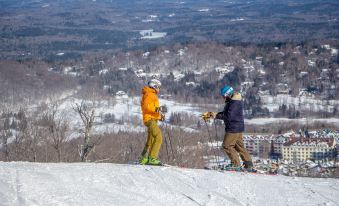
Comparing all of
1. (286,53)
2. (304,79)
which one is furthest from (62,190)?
(286,53)

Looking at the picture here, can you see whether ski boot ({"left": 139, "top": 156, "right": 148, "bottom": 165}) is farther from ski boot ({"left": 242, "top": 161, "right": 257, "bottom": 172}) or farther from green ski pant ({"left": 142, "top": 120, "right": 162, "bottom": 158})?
ski boot ({"left": 242, "top": 161, "right": 257, "bottom": 172})

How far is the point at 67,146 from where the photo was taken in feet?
45.9

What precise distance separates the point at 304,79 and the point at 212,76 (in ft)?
34.9

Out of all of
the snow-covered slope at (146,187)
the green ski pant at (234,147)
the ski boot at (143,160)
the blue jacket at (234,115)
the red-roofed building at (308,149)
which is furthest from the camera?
the red-roofed building at (308,149)

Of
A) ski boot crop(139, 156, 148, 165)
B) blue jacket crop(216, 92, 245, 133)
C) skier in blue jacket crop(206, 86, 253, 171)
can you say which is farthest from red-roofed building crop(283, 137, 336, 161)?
ski boot crop(139, 156, 148, 165)

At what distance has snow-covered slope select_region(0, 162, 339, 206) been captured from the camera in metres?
6.27

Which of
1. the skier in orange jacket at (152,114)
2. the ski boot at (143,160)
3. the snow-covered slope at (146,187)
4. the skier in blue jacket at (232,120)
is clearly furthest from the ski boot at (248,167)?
the ski boot at (143,160)

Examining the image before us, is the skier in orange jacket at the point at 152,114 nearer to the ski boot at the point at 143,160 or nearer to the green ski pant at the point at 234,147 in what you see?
the ski boot at the point at 143,160

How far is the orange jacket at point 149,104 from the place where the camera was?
26.8ft

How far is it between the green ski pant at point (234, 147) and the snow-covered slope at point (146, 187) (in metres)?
0.56

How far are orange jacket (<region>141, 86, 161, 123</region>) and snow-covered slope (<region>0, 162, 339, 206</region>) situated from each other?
812 mm

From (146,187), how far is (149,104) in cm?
170

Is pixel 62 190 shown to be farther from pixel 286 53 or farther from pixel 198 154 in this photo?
pixel 286 53

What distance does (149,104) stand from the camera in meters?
8.19
